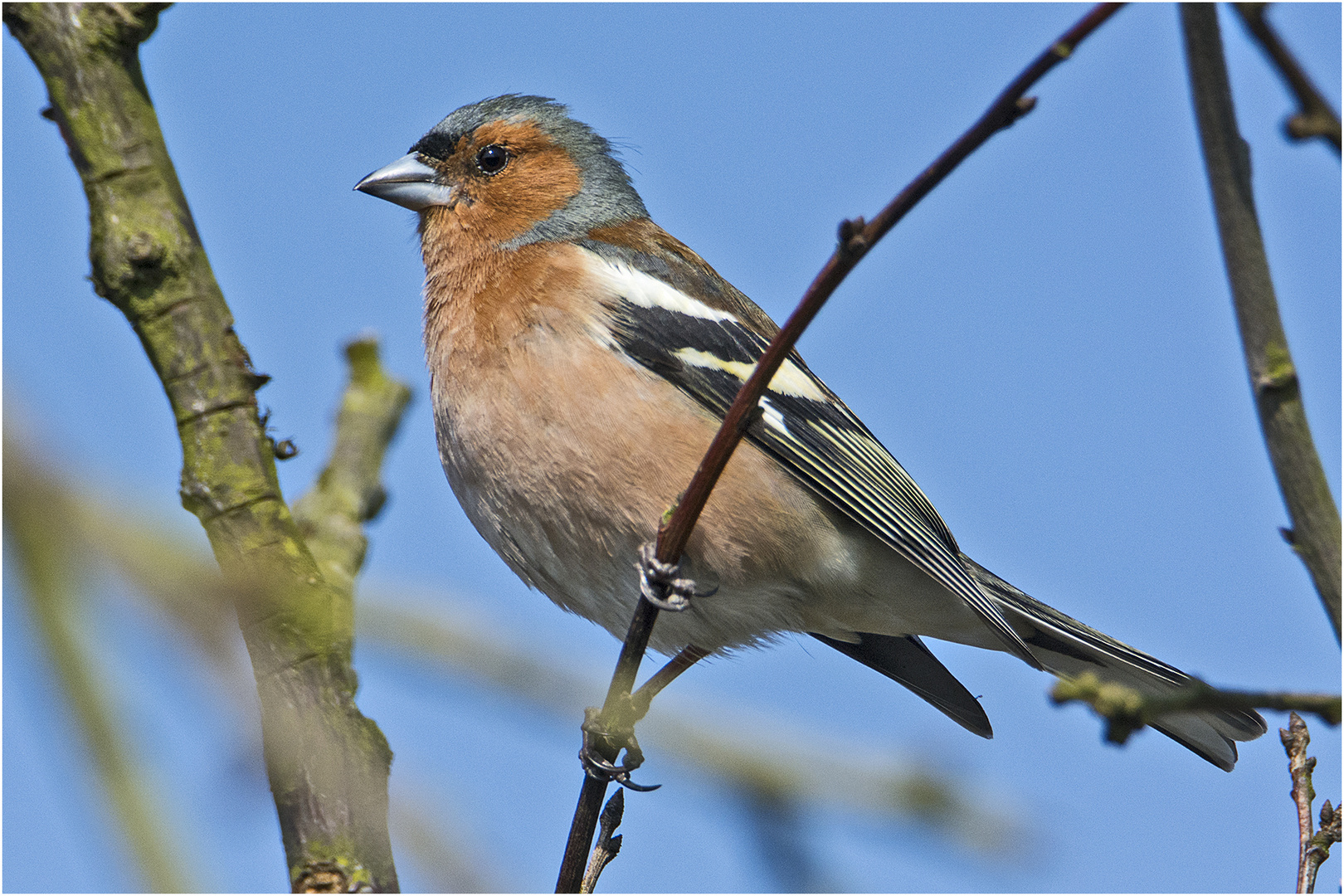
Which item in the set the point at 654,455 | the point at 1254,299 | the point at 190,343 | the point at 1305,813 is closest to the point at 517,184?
the point at 654,455

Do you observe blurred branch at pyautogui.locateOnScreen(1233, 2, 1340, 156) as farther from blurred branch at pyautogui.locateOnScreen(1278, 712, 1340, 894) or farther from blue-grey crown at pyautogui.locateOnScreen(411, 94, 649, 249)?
blue-grey crown at pyautogui.locateOnScreen(411, 94, 649, 249)

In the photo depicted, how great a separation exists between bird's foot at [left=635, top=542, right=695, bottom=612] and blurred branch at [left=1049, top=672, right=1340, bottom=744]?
5.33ft

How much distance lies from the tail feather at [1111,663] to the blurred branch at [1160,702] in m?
3.68

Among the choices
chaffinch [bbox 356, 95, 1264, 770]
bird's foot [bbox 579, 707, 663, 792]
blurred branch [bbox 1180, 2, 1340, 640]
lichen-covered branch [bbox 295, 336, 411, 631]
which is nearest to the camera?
blurred branch [bbox 1180, 2, 1340, 640]

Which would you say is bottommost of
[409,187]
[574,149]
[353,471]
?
[353,471]

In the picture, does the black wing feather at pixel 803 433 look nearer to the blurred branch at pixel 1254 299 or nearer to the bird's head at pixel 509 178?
the bird's head at pixel 509 178

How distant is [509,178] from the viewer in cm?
648

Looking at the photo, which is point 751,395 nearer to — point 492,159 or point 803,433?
point 803,433

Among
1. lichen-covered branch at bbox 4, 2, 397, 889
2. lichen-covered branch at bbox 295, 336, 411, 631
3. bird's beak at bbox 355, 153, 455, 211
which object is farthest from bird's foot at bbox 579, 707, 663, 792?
bird's beak at bbox 355, 153, 455, 211

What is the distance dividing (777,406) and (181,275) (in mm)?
3284

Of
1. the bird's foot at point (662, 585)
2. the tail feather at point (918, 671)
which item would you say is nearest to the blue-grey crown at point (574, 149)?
the bird's foot at point (662, 585)

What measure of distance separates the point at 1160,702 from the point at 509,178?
17.2 feet

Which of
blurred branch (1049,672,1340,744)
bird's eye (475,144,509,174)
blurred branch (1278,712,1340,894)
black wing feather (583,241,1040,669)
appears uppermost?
bird's eye (475,144,509,174)

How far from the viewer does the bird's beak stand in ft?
21.1
